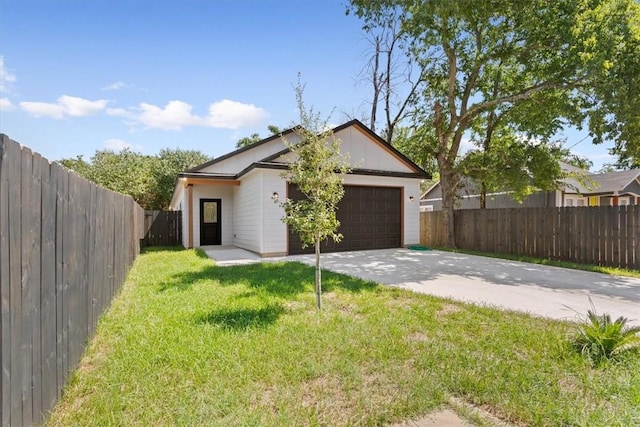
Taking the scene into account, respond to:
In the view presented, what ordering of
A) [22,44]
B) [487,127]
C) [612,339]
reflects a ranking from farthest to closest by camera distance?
[487,127], [22,44], [612,339]

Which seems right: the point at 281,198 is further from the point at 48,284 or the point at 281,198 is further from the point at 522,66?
the point at 522,66

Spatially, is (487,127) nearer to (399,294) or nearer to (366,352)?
(399,294)

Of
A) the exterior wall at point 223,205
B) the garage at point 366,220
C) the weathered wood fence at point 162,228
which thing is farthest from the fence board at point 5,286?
the weathered wood fence at point 162,228

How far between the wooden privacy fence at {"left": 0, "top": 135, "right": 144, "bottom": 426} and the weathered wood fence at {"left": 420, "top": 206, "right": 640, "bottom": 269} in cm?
1069

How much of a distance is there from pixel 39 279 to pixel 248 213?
9.26 meters

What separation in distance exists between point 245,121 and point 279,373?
Answer: 31.3m

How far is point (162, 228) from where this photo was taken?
45.5ft

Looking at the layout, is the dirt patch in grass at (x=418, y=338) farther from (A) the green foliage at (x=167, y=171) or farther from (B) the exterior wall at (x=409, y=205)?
(A) the green foliage at (x=167, y=171)

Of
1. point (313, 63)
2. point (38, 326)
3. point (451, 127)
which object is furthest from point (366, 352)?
point (313, 63)

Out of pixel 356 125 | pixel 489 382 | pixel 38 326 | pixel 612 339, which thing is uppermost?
pixel 356 125

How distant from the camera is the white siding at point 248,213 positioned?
9.97 m

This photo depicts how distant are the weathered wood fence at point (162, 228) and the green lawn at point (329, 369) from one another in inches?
401

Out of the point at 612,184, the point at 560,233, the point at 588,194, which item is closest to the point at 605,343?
the point at 560,233

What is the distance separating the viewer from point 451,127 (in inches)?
472
